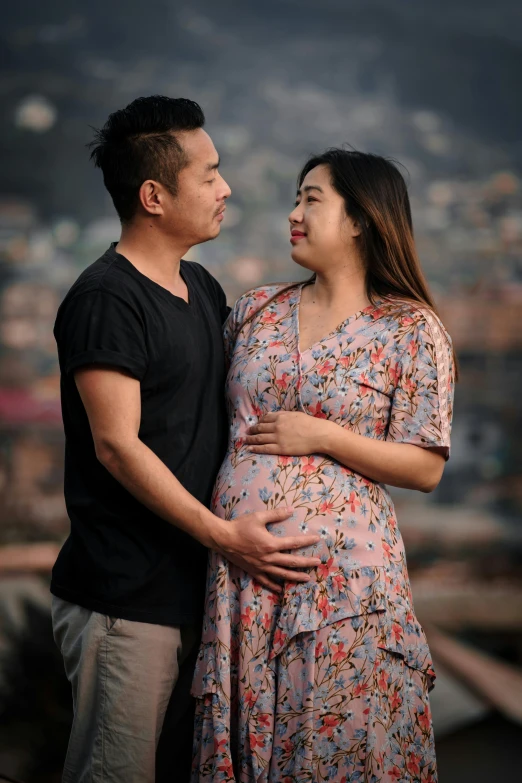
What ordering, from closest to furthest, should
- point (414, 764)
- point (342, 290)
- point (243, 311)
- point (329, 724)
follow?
point (329, 724) < point (414, 764) < point (342, 290) < point (243, 311)

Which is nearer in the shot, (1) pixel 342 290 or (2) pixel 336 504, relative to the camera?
(2) pixel 336 504

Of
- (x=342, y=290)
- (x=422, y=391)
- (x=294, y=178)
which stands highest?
(x=294, y=178)

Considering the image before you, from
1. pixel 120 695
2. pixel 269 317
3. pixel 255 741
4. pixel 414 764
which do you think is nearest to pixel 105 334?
pixel 269 317

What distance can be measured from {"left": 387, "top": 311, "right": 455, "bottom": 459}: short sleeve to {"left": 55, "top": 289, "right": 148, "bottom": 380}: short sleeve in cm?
53

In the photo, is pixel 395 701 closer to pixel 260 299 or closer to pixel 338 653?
pixel 338 653

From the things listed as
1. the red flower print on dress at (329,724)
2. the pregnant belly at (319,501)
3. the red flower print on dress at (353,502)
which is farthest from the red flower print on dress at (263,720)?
the red flower print on dress at (353,502)

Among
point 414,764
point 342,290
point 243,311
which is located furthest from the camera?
point 243,311

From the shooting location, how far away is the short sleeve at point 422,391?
1.86 m

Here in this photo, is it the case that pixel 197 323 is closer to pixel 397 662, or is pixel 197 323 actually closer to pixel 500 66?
pixel 397 662

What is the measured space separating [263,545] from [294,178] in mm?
3253

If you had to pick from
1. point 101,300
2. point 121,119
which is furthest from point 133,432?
point 121,119

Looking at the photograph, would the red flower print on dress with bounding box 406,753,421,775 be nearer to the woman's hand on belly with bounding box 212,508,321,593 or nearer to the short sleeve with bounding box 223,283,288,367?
the woman's hand on belly with bounding box 212,508,321,593

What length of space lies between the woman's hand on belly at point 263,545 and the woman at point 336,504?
1.1 inches

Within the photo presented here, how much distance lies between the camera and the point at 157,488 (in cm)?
182
